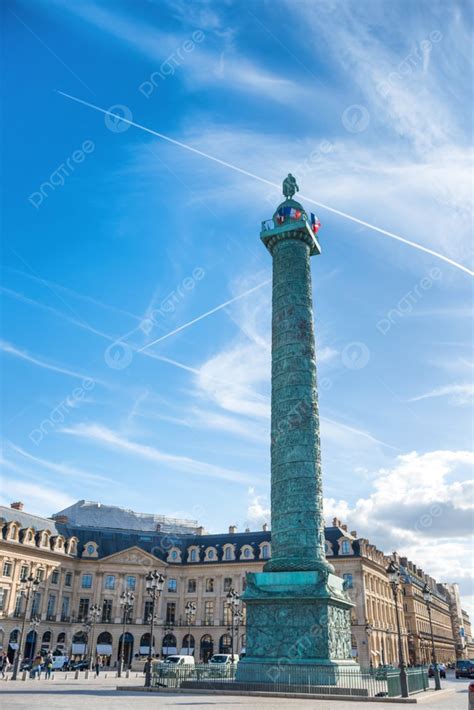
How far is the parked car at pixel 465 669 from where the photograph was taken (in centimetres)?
4025

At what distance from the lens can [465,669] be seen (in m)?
41.9

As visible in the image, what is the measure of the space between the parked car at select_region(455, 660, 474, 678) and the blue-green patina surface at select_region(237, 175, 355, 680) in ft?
76.8

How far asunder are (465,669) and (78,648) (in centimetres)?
2995

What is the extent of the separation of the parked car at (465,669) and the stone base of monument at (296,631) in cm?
2409

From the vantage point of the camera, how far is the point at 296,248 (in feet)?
89.4

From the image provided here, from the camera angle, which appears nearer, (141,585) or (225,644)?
(225,644)

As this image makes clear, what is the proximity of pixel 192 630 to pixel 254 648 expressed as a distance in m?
35.9

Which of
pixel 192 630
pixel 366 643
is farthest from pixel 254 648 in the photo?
pixel 192 630

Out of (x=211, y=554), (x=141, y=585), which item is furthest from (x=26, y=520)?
(x=211, y=554)

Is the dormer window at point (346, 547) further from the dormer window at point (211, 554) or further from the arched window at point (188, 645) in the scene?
the arched window at point (188, 645)

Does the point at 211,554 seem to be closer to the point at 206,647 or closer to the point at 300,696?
the point at 206,647

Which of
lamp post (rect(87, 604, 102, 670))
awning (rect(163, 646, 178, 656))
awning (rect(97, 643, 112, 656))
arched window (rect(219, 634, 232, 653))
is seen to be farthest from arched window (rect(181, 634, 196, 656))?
lamp post (rect(87, 604, 102, 670))

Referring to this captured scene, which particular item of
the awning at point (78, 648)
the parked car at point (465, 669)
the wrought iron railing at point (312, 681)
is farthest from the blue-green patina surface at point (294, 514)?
the awning at point (78, 648)

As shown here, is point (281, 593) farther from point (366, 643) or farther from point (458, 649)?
point (458, 649)
